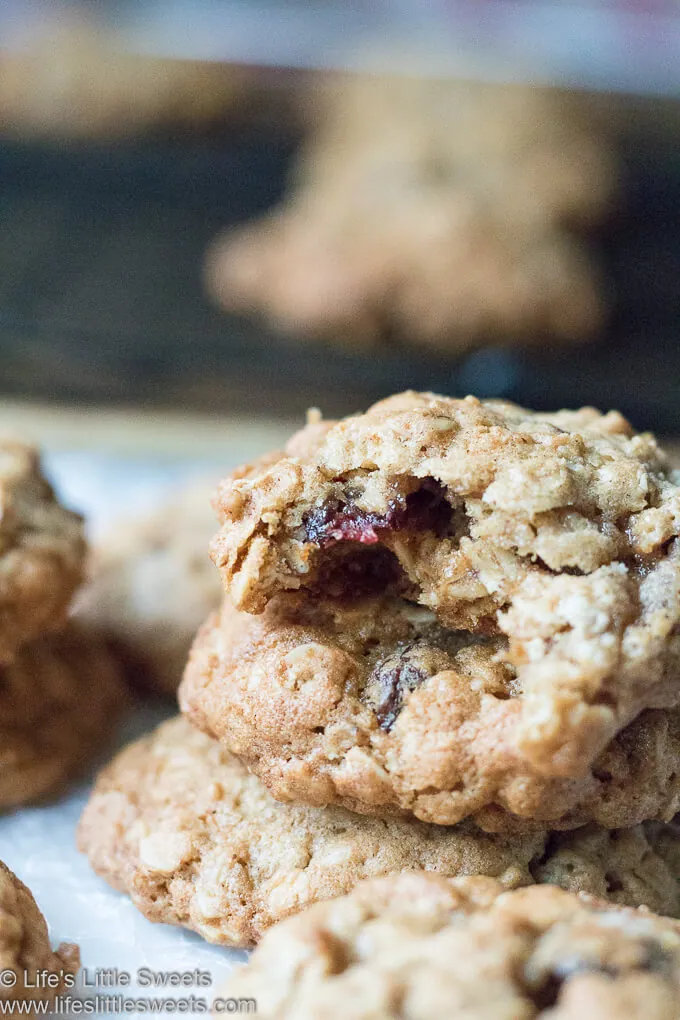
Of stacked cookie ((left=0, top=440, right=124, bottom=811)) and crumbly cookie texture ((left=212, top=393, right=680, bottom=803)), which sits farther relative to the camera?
stacked cookie ((left=0, top=440, right=124, bottom=811))

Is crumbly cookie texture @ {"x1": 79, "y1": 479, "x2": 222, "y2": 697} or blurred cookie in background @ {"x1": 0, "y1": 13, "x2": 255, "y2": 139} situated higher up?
blurred cookie in background @ {"x1": 0, "y1": 13, "x2": 255, "y2": 139}

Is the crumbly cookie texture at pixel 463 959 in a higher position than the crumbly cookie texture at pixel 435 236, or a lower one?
lower

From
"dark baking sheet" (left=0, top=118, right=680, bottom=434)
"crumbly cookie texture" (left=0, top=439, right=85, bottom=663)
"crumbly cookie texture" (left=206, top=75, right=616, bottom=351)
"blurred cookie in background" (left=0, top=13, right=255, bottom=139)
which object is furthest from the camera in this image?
"blurred cookie in background" (left=0, top=13, right=255, bottom=139)

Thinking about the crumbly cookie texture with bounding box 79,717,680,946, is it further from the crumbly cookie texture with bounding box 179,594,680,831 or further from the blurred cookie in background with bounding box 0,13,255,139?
the blurred cookie in background with bounding box 0,13,255,139

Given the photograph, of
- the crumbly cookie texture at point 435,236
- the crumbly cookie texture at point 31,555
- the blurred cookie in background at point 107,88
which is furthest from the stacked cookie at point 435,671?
the blurred cookie in background at point 107,88

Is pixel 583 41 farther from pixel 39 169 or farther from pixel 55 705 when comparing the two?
pixel 55 705

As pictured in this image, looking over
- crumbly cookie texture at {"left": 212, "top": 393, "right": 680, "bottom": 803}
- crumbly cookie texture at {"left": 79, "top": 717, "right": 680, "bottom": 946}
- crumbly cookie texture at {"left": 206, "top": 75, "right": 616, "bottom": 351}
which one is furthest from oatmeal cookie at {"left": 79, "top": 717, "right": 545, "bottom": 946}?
crumbly cookie texture at {"left": 206, "top": 75, "right": 616, "bottom": 351}

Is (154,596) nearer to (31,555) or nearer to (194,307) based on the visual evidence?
(31,555)

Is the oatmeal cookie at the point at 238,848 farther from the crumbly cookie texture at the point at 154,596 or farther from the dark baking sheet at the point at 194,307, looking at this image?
the dark baking sheet at the point at 194,307
